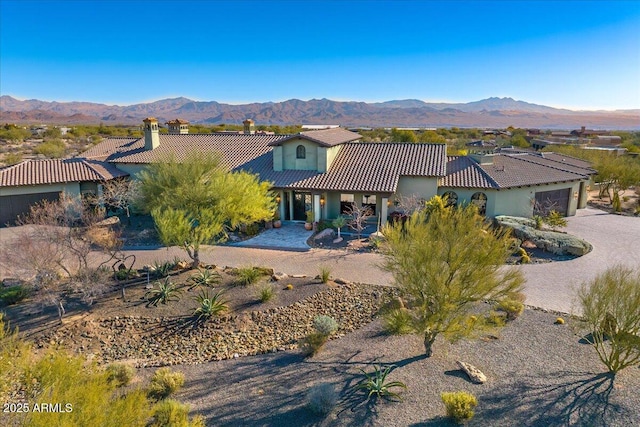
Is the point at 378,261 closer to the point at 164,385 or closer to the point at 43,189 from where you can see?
the point at 164,385

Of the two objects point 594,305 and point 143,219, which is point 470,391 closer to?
point 594,305

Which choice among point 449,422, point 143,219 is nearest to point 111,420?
point 449,422

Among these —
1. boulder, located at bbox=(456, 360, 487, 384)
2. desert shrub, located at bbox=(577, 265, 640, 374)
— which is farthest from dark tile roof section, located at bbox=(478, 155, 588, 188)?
boulder, located at bbox=(456, 360, 487, 384)

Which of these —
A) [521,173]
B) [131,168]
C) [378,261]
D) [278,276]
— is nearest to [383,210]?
[378,261]

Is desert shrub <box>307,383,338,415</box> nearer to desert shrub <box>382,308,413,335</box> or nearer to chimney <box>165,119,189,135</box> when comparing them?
desert shrub <box>382,308,413,335</box>

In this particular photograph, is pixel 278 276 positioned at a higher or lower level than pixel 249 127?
lower

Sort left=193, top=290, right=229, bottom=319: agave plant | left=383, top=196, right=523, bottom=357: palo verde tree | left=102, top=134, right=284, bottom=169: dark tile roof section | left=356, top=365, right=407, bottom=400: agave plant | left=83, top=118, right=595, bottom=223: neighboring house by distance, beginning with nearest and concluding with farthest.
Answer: left=356, top=365, right=407, bottom=400: agave plant, left=383, top=196, right=523, bottom=357: palo verde tree, left=193, top=290, right=229, bottom=319: agave plant, left=83, top=118, right=595, bottom=223: neighboring house, left=102, top=134, right=284, bottom=169: dark tile roof section
